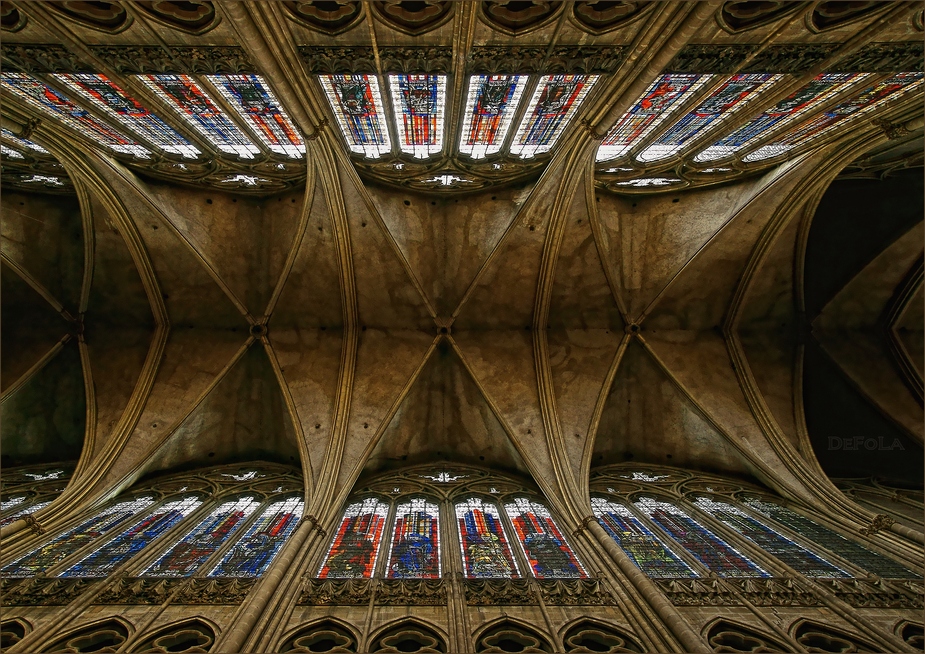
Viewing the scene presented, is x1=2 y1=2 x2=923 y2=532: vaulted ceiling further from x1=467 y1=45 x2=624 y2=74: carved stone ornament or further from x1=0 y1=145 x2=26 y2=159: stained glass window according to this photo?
x1=467 y1=45 x2=624 y2=74: carved stone ornament

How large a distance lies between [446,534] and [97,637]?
571cm

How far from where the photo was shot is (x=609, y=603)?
8055 mm

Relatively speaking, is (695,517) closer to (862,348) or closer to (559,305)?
(559,305)

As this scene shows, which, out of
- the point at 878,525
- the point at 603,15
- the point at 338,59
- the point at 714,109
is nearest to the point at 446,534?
the point at 878,525

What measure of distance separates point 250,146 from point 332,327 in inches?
220

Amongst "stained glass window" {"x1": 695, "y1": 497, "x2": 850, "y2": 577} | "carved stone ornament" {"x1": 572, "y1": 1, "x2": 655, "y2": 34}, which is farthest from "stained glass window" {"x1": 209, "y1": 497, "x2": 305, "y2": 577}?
"carved stone ornament" {"x1": 572, "y1": 1, "x2": 655, "y2": 34}

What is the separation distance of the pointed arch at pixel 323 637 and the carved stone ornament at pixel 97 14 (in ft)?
29.9

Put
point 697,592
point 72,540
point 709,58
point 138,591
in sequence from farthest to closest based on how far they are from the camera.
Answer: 1. point 72,540
2. point 709,58
3. point 697,592
4. point 138,591

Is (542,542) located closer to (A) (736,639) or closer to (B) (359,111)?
(A) (736,639)

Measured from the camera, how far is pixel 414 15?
332 inches

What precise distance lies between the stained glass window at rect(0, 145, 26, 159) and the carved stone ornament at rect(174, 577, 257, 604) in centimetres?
944

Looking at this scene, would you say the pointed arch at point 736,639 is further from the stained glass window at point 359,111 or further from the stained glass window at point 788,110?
the stained glass window at point 359,111

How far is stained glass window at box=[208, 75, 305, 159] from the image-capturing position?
31.4ft

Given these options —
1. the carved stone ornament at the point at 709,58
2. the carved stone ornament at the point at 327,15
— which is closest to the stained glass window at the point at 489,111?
the carved stone ornament at the point at 327,15
